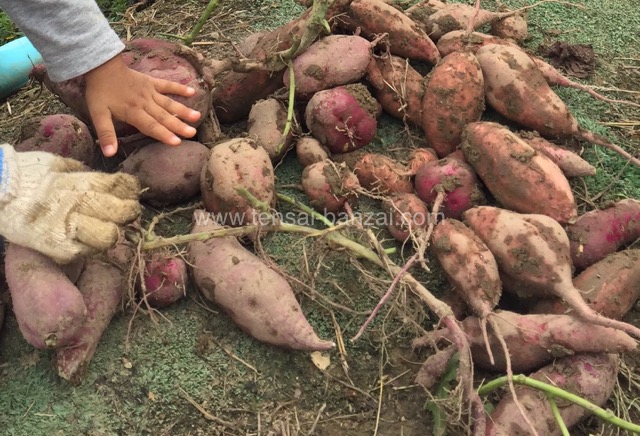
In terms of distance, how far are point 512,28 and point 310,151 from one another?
34.0 inches

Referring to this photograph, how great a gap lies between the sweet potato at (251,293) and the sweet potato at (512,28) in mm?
1166

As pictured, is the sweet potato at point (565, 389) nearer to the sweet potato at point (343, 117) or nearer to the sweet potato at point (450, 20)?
the sweet potato at point (343, 117)

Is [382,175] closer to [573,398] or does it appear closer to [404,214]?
[404,214]

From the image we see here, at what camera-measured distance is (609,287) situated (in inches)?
51.8

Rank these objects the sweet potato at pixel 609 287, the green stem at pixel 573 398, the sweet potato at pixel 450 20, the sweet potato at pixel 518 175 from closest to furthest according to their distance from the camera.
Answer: the green stem at pixel 573 398, the sweet potato at pixel 609 287, the sweet potato at pixel 518 175, the sweet potato at pixel 450 20

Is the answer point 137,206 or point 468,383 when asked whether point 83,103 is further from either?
point 468,383

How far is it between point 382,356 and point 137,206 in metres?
0.63

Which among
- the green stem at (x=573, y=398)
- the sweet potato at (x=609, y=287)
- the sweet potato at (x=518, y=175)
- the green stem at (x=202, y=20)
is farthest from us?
the green stem at (x=202, y=20)

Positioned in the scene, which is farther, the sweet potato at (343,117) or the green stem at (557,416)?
the sweet potato at (343,117)

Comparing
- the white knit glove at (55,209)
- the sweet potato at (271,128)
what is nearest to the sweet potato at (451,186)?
the sweet potato at (271,128)

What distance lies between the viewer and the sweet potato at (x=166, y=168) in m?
1.51

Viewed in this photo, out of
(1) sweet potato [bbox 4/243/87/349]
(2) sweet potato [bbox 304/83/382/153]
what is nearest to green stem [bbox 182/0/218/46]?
(2) sweet potato [bbox 304/83/382/153]

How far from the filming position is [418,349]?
1344 mm

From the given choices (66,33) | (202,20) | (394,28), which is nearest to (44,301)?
(66,33)
